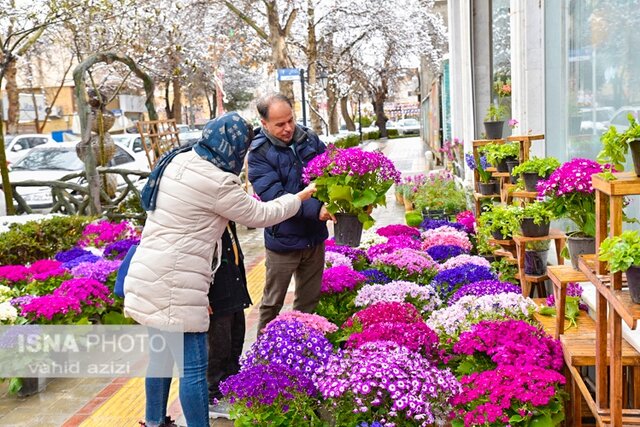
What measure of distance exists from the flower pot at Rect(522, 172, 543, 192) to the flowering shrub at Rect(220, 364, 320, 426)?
2.29 m

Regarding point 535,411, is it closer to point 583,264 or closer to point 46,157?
point 583,264

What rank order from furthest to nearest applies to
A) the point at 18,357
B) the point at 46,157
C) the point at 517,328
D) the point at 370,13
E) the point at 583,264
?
1. the point at 370,13
2. the point at 46,157
3. the point at 18,357
4. the point at 517,328
5. the point at 583,264

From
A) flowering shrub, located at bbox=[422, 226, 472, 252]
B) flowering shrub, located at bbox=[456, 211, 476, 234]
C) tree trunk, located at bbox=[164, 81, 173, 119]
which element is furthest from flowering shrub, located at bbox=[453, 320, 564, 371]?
tree trunk, located at bbox=[164, 81, 173, 119]

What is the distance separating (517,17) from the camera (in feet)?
21.3

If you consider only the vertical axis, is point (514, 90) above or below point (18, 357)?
above

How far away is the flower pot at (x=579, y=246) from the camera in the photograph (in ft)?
12.8

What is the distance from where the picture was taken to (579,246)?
3.94 metres

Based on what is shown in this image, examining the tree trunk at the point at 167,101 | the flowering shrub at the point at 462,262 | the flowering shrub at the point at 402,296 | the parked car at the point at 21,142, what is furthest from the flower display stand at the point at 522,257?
the tree trunk at the point at 167,101

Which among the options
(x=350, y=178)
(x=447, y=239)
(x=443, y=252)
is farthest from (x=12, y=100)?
(x=350, y=178)

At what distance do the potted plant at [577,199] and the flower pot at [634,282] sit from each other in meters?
1.27

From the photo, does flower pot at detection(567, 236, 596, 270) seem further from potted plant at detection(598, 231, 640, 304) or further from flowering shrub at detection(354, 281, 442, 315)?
flowering shrub at detection(354, 281, 442, 315)

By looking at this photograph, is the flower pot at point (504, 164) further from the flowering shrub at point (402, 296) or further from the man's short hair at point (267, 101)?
the man's short hair at point (267, 101)

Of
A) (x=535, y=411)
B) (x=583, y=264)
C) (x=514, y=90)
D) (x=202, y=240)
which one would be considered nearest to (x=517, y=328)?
(x=535, y=411)

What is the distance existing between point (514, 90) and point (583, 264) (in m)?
3.90
